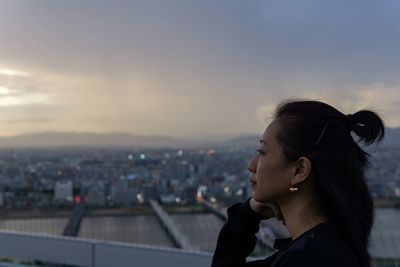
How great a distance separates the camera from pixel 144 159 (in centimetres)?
802

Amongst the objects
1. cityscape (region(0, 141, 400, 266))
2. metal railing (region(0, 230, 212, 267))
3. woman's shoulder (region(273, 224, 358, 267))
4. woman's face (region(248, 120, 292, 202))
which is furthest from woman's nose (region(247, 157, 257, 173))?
cityscape (region(0, 141, 400, 266))

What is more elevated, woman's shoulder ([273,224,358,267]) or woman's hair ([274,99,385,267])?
woman's hair ([274,99,385,267])

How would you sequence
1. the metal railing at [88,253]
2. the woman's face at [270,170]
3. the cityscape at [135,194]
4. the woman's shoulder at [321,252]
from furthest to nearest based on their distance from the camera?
the cityscape at [135,194] < the metal railing at [88,253] < the woman's face at [270,170] < the woman's shoulder at [321,252]

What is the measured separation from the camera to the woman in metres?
0.70

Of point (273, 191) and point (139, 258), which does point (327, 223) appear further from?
point (139, 258)

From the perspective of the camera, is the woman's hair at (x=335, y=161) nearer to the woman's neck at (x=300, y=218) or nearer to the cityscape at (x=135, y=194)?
the woman's neck at (x=300, y=218)

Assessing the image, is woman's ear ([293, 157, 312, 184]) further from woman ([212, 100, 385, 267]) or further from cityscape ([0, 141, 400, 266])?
cityscape ([0, 141, 400, 266])

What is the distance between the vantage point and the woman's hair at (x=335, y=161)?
0.72 metres

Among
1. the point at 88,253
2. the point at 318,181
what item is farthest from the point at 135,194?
the point at 318,181

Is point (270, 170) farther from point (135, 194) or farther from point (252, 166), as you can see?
point (135, 194)

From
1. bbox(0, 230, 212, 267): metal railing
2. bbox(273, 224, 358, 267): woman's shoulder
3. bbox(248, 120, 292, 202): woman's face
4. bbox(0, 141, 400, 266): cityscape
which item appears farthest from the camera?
bbox(0, 141, 400, 266): cityscape

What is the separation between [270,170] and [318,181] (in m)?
0.08

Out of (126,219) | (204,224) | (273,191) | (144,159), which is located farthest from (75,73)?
(273,191)

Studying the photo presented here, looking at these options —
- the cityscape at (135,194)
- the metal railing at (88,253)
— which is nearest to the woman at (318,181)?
the metal railing at (88,253)
